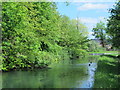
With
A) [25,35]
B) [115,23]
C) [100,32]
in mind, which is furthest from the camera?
[100,32]

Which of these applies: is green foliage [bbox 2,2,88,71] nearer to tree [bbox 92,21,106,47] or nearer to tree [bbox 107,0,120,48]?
tree [bbox 107,0,120,48]

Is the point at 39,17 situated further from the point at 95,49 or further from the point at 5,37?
the point at 95,49

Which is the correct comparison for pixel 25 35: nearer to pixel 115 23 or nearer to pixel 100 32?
pixel 115 23

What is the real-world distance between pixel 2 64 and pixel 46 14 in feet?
32.6

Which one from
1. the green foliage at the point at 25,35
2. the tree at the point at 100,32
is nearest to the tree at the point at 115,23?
the green foliage at the point at 25,35

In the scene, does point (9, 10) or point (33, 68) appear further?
point (33, 68)

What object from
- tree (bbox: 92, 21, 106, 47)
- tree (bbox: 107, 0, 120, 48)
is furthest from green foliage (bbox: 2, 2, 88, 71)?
tree (bbox: 92, 21, 106, 47)

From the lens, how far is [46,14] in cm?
2442

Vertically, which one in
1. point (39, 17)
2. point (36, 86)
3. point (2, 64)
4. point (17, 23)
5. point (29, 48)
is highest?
point (39, 17)

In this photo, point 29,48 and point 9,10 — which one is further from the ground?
point 9,10

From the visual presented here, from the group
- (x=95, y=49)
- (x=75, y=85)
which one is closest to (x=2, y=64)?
(x=75, y=85)

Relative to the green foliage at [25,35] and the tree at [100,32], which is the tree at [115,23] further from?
the tree at [100,32]

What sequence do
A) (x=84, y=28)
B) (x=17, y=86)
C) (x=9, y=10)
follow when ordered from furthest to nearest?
(x=84, y=28) → (x=9, y=10) → (x=17, y=86)

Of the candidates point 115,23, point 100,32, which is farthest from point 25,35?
point 100,32
